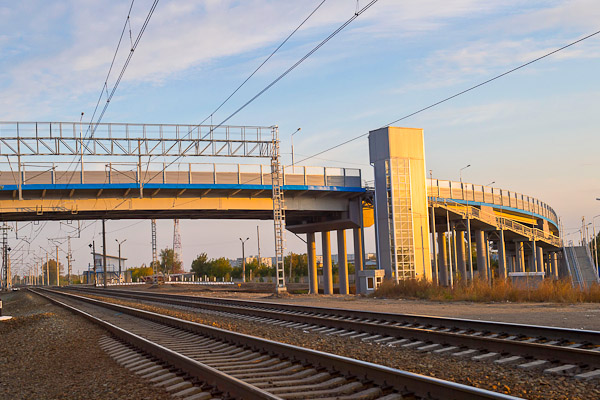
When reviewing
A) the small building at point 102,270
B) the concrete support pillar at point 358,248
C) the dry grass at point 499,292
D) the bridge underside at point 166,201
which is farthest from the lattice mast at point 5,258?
the dry grass at point 499,292

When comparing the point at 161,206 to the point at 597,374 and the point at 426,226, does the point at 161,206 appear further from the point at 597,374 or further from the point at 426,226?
the point at 597,374

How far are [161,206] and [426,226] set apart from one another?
2223cm

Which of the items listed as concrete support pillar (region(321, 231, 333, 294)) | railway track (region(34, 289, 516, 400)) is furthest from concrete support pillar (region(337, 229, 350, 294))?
railway track (region(34, 289, 516, 400))

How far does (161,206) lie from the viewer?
50.3 m

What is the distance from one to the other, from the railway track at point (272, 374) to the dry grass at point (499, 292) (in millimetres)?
15602

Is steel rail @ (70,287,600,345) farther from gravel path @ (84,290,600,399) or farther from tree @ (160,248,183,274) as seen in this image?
tree @ (160,248,183,274)

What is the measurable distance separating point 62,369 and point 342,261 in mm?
49274

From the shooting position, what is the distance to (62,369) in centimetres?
1166

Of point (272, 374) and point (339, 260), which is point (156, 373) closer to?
point (272, 374)

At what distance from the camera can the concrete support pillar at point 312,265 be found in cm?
6016

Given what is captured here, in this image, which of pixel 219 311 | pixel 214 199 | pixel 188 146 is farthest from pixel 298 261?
pixel 219 311

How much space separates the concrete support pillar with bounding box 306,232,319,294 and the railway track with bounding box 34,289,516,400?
151 ft

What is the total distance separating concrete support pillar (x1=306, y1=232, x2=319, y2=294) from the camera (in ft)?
197

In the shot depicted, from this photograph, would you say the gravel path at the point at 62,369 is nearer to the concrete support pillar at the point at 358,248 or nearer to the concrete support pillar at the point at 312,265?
the concrete support pillar at the point at 358,248
